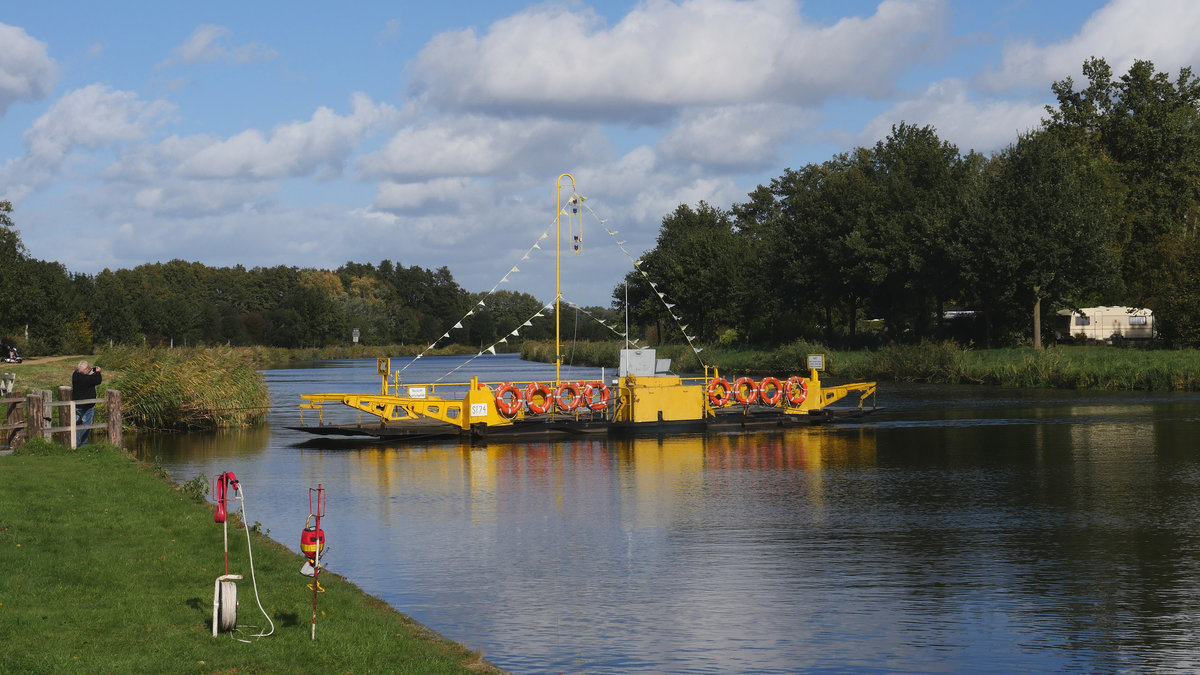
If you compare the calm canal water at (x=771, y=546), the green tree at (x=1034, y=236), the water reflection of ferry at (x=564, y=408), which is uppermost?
the green tree at (x=1034, y=236)

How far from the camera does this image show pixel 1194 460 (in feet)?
83.7

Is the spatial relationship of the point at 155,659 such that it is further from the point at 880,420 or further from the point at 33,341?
the point at 33,341

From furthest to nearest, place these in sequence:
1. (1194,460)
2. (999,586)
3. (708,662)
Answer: (1194,460)
(999,586)
(708,662)

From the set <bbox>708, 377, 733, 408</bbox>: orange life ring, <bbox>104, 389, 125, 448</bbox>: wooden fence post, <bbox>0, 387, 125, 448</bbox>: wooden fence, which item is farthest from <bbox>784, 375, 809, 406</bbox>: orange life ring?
<bbox>0, 387, 125, 448</bbox>: wooden fence

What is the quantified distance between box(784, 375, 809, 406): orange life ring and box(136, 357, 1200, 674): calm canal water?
6.22 meters

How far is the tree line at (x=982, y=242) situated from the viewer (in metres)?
61.1

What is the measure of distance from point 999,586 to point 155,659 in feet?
29.9

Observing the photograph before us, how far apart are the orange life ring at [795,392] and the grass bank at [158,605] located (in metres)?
24.3

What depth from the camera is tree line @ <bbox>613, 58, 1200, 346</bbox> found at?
200 ft

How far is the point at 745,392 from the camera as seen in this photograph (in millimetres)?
37562

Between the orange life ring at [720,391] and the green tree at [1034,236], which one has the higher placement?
the green tree at [1034,236]

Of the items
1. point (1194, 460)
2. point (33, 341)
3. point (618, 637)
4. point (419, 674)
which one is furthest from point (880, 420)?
point (33, 341)

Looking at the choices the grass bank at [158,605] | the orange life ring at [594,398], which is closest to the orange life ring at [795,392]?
the orange life ring at [594,398]

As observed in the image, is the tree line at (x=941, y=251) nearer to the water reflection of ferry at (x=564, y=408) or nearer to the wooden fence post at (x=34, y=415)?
the water reflection of ferry at (x=564, y=408)
